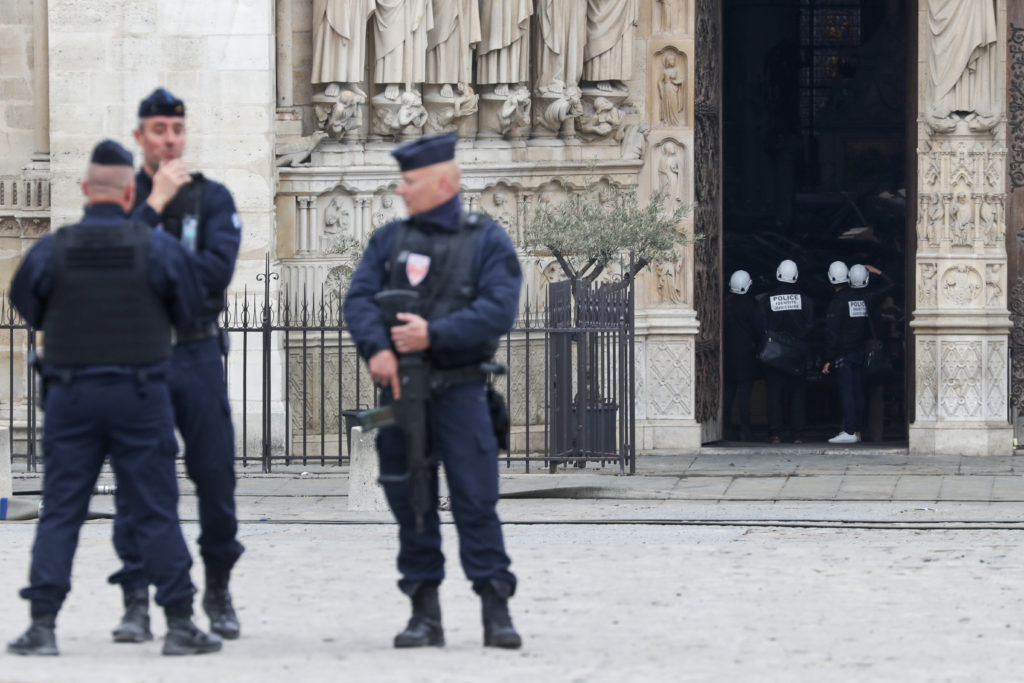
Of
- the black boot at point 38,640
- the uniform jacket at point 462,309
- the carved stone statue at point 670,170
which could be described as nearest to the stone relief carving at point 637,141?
the carved stone statue at point 670,170

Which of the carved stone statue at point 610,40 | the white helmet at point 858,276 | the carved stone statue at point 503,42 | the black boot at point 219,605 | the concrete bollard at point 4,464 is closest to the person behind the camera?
the black boot at point 219,605

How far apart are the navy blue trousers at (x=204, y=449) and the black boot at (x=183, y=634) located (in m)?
0.20

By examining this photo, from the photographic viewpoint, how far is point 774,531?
11383mm

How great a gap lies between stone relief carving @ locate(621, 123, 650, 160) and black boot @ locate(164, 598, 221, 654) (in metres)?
10.9

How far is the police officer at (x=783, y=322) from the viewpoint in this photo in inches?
759

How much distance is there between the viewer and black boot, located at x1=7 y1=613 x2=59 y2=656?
7160 millimetres

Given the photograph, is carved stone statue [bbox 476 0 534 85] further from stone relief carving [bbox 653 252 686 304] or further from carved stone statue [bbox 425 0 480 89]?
stone relief carving [bbox 653 252 686 304]

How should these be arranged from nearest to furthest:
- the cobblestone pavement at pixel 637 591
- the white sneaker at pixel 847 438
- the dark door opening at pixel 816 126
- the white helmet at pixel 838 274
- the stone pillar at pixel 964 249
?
1. the cobblestone pavement at pixel 637 591
2. the stone pillar at pixel 964 249
3. the white sneaker at pixel 847 438
4. the white helmet at pixel 838 274
5. the dark door opening at pixel 816 126

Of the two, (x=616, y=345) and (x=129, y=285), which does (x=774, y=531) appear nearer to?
(x=616, y=345)

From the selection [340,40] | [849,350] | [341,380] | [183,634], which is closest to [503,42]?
[340,40]

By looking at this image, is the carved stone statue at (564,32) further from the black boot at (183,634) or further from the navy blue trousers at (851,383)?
the black boot at (183,634)

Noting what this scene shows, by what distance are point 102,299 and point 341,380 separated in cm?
837

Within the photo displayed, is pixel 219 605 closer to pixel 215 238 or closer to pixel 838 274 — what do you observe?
pixel 215 238

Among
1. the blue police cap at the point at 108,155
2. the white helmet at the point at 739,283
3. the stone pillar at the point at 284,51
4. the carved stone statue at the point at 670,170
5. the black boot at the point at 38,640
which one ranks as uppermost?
the stone pillar at the point at 284,51
